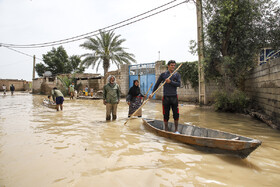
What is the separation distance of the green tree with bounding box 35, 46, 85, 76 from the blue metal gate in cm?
2268

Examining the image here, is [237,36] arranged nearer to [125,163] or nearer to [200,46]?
[200,46]

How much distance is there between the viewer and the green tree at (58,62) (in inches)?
1481

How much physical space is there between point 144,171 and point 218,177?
1062 mm

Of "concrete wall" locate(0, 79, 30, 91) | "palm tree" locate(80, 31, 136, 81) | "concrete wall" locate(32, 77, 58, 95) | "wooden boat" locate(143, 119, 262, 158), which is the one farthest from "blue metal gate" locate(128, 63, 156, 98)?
"concrete wall" locate(0, 79, 30, 91)

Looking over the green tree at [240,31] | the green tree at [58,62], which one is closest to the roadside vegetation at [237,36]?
the green tree at [240,31]

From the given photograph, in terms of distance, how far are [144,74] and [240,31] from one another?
31.0 feet

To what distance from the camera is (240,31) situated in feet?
31.0

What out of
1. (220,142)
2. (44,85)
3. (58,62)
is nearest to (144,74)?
(220,142)

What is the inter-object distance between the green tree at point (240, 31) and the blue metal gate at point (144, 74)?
7294 millimetres

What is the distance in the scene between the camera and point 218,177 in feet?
8.65

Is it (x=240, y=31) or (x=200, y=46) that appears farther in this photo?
(x=200, y=46)

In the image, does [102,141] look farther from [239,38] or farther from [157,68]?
[157,68]

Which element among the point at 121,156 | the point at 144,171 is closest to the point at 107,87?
the point at 121,156

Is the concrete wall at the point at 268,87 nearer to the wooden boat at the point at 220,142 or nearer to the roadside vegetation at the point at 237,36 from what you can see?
the roadside vegetation at the point at 237,36
